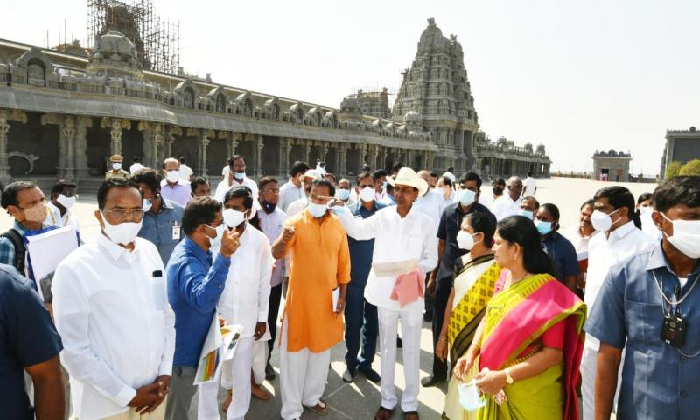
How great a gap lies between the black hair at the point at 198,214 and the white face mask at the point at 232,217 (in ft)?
1.13

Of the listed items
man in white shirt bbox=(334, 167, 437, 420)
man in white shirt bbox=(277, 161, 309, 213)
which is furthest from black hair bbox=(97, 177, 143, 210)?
man in white shirt bbox=(277, 161, 309, 213)

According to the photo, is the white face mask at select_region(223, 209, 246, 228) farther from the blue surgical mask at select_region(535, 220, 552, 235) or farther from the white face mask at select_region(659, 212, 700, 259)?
the blue surgical mask at select_region(535, 220, 552, 235)

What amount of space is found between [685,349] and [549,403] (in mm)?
878

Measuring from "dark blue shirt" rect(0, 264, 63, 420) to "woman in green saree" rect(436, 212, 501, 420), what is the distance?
2.49 m

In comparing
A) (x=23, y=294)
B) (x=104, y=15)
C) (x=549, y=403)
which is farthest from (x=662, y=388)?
(x=104, y=15)

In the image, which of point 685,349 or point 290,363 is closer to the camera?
point 685,349

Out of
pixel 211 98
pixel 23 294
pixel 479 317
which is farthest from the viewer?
pixel 211 98

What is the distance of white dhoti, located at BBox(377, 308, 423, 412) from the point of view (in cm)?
404

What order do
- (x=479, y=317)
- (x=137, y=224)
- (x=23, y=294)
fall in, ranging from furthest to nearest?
(x=479, y=317), (x=137, y=224), (x=23, y=294)

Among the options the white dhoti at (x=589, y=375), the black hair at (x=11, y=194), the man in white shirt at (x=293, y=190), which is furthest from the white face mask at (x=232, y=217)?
the man in white shirt at (x=293, y=190)

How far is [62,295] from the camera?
7.33 ft

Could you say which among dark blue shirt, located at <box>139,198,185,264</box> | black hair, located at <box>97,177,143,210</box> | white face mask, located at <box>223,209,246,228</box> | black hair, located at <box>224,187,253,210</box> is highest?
black hair, located at <box>97,177,143,210</box>

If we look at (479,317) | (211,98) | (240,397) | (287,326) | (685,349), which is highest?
(211,98)

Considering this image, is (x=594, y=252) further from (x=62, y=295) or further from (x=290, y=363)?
(x=62, y=295)
